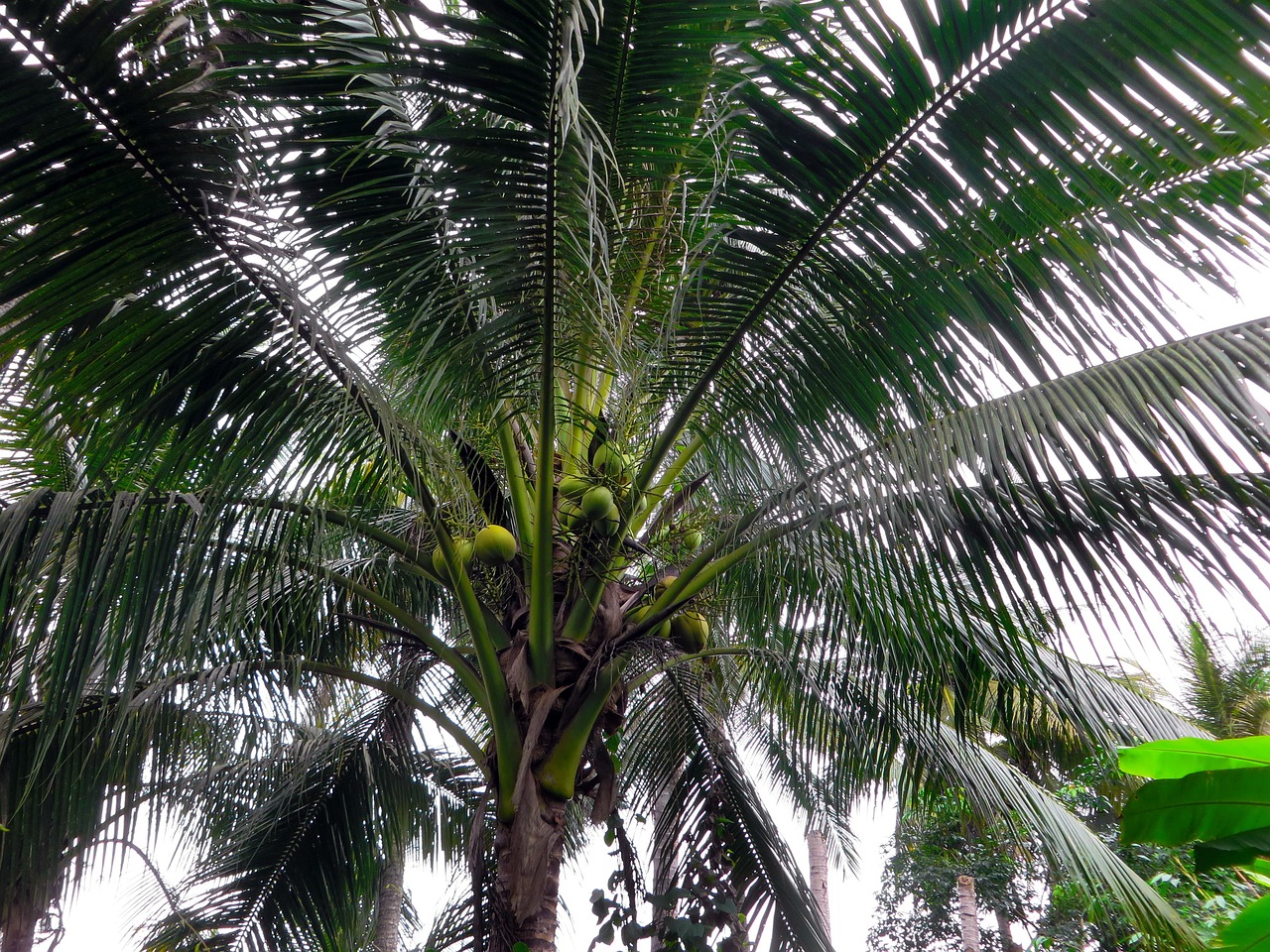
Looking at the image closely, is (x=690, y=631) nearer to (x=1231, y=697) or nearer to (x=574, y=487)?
(x=574, y=487)

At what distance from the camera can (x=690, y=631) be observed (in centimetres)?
335

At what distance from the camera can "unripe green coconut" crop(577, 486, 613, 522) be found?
9.28ft

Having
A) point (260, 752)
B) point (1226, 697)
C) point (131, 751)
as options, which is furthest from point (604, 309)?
point (1226, 697)

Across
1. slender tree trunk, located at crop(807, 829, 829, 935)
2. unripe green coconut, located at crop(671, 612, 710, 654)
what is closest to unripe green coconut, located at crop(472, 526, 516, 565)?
unripe green coconut, located at crop(671, 612, 710, 654)

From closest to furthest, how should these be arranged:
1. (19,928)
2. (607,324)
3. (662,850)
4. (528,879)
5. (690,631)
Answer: (607,324), (528,879), (690,631), (19,928), (662,850)

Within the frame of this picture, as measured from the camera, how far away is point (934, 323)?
2.39 meters

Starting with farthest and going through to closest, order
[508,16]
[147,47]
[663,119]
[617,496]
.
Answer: [617,496]
[663,119]
[147,47]
[508,16]

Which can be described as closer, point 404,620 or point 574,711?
point 574,711

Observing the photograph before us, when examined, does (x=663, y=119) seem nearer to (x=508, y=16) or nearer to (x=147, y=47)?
(x=508, y=16)

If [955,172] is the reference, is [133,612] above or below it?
below

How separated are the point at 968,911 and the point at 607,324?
336 inches

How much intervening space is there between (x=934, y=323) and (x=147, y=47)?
194 centimetres

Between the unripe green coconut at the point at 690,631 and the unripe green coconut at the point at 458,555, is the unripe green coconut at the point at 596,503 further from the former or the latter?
the unripe green coconut at the point at 690,631

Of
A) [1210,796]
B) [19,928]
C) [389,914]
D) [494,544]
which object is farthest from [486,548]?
[389,914]
